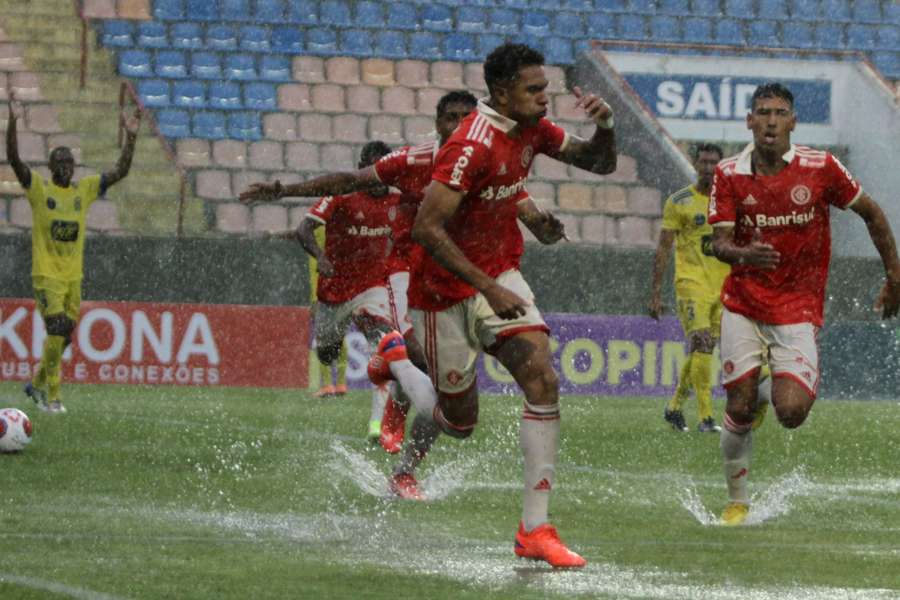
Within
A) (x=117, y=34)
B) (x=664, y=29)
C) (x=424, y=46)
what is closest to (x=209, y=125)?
(x=117, y=34)

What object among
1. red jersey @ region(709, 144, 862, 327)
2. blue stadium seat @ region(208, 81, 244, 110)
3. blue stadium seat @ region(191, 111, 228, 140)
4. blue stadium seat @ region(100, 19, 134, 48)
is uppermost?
blue stadium seat @ region(100, 19, 134, 48)

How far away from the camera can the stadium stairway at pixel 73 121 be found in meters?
22.3

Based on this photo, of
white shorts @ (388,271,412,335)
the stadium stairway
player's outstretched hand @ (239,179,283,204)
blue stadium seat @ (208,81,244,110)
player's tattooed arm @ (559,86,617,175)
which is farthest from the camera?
blue stadium seat @ (208,81,244,110)

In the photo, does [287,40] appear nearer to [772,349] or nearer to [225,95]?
[225,95]

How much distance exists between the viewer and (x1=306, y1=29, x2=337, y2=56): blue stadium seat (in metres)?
25.0

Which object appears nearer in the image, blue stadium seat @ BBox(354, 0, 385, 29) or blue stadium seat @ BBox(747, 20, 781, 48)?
blue stadium seat @ BBox(354, 0, 385, 29)

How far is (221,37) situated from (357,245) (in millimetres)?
12145

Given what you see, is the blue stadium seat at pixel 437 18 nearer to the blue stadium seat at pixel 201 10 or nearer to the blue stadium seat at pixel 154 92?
the blue stadium seat at pixel 201 10

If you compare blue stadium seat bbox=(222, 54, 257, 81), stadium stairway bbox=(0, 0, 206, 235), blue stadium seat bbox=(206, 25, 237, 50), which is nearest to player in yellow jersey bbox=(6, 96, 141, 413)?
stadium stairway bbox=(0, 0, 206, 235)

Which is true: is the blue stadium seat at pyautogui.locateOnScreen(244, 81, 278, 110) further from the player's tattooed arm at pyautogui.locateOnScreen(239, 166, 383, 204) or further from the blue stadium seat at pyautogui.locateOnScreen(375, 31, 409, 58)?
the player's tattooed arm at pyautogui.locateOnScreen(239, 166, 383, 204)

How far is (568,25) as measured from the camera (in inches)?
1024

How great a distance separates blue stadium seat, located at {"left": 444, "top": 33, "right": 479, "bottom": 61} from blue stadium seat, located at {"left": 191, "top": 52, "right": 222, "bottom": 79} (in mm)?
2960

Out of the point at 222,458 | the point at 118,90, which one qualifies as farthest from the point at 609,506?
the point at 118,90

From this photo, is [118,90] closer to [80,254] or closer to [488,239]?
[80,254]
